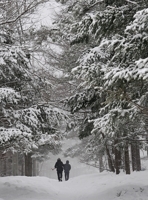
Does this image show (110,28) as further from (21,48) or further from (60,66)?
(60,66)

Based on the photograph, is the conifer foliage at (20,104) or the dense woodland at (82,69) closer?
the dense woodland at (82,69)

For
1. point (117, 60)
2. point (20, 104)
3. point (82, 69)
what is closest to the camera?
point (82, 69)

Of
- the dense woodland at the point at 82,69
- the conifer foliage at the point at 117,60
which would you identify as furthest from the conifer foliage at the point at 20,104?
the conifer foliage at the point at 117,60

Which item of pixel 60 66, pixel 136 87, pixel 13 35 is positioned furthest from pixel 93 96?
pixel 60 66

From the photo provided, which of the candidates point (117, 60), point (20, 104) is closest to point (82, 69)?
point (117, 60)

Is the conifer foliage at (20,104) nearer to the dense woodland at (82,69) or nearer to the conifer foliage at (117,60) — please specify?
the dense woodland at (82,69)

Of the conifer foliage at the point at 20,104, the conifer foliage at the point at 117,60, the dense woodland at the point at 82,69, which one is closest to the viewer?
the conifer foliage at the point at 117,60

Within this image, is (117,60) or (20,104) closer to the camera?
(117,60)

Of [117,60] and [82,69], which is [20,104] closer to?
[82,69]

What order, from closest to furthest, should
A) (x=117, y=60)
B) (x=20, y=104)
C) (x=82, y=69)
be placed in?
(x=82, y=69), (x=117, y=60), (x=20, y=104)

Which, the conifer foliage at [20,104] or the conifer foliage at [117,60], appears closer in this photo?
the conifer foliage at [117,60]

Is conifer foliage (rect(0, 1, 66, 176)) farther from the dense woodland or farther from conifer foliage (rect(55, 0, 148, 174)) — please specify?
conifer foliage (rect(55, 0, 148, 174))

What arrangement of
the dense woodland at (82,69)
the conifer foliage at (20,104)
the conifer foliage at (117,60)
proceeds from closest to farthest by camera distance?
the conifer foliage at (117,60)
the dense woodland at (82,69)
the conifer foliage at (20,104)

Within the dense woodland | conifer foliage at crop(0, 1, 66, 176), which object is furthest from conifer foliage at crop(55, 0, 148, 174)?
conifer foliage at crop(0, 1, 66, 176)
